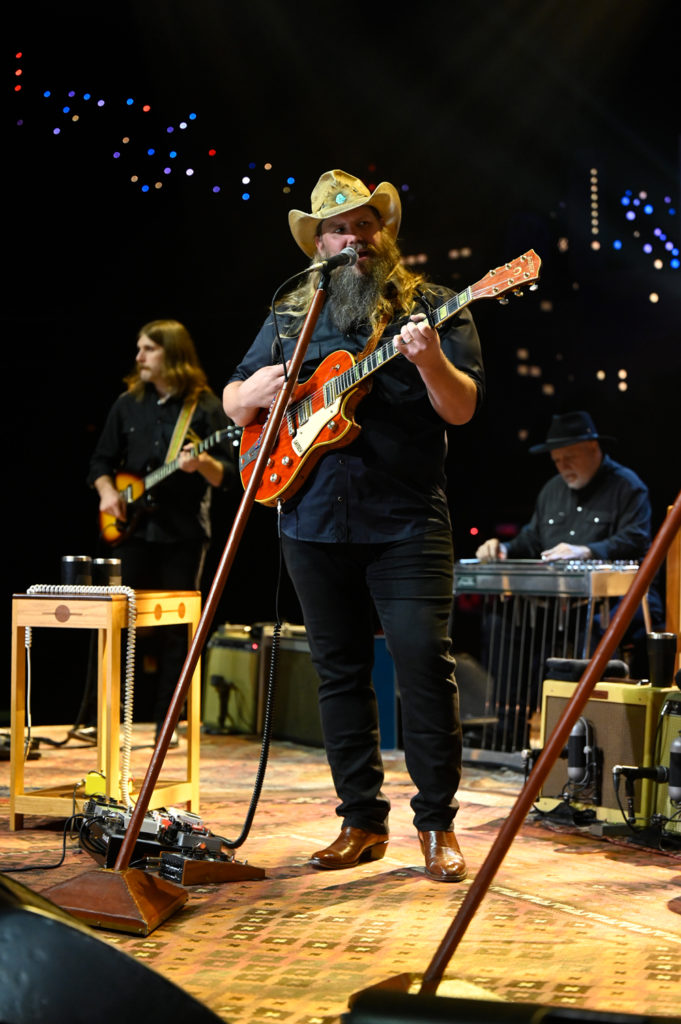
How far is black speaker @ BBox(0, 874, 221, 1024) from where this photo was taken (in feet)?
3.87

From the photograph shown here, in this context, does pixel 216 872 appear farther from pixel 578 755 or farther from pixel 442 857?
pixel 578 755

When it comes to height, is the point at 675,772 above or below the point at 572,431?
below

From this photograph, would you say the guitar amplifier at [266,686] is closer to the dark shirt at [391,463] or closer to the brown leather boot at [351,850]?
the brown leather boot at [351,850]

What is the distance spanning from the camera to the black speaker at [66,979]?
118 centimetres

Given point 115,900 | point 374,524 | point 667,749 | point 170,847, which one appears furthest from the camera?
point 667,749

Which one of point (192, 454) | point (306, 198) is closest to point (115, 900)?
point (192, 454)

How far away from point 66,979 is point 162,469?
4119 millimetres

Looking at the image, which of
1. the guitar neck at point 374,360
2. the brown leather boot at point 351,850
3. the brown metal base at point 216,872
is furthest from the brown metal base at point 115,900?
the guitar neck at point 374,360

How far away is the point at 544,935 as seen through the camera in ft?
8.21

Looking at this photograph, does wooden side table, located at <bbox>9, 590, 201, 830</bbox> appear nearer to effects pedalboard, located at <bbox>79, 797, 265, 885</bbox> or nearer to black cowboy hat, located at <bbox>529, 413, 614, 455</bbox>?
effects pedalboard, located at <bbox>79, 797, 265, 885</bbox>

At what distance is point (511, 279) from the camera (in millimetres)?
2873

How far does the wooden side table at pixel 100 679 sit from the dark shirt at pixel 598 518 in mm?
2243

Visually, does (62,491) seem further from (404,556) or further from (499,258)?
(404,556)

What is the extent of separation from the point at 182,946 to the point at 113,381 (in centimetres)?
477
